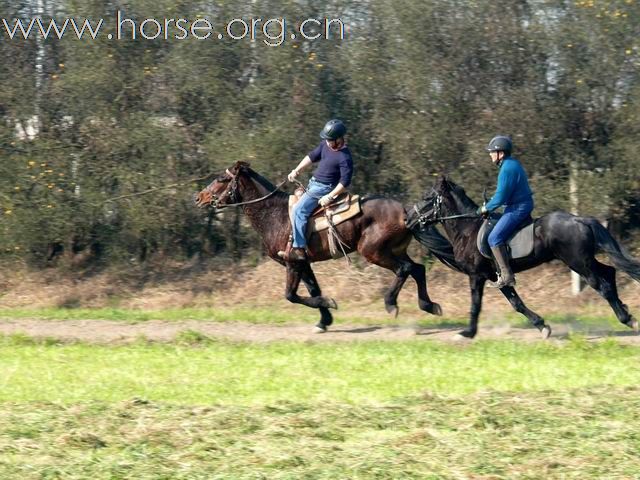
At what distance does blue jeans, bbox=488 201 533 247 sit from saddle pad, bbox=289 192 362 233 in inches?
82.5

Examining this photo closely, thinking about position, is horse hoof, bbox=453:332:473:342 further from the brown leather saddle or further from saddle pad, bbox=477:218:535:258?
the brown leather saddle

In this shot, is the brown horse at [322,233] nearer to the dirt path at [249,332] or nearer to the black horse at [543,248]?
the dirt path at [249,332]

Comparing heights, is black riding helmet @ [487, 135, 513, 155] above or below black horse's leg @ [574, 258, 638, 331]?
above

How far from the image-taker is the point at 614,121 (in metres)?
18.6

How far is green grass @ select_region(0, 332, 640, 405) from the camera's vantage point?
431 inches

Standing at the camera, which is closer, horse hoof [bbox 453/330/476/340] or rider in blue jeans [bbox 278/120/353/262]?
horse hoof [bbox 453/330/476/340]

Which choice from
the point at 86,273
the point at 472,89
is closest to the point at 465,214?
the point at 472,89

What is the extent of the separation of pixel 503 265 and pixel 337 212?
252 cm

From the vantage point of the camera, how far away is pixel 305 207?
15.1 meters

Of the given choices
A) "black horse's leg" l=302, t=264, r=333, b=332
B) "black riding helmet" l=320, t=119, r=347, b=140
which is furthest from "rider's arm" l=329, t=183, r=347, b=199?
"black horse's leg" l=302, t=264, r=333, b=332

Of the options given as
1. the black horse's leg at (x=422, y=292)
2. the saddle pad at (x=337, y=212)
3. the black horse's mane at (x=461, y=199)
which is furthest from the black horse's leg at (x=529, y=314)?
the saddle pad at (x=337, y=212)

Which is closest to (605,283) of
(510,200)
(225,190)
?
(510,200)

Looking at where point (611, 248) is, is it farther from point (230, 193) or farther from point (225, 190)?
point (225, 190)

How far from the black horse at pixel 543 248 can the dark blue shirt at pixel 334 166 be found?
45.6 inches
